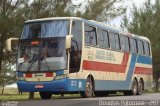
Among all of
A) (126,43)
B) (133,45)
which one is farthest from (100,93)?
(133,45)

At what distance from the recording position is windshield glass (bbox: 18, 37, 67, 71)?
71.2ft

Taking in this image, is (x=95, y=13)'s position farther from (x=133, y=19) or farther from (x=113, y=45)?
(x=133, y=19)

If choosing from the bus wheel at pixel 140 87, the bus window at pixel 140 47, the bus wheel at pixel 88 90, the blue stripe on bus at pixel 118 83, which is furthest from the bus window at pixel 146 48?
the bus wheel at pixel 88 90

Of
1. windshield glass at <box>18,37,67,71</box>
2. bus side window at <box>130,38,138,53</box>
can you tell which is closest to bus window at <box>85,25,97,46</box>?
windshield glass at <box>18,37,67,71</box>

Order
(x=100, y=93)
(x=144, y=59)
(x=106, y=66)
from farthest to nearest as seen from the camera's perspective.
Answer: (x=144, y=59), (x=100, y=93), (x=106, y=66)

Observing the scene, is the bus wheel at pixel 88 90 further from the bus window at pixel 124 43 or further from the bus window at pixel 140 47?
the bus window at pixel 140 47

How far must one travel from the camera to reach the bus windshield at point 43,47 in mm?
21734

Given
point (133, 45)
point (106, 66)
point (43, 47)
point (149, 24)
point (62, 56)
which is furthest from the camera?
point (149, 24)

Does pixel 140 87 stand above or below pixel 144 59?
below

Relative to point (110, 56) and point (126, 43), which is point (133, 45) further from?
point (110, 56)

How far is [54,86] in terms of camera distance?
2172cm

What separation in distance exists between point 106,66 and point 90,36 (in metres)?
2.79

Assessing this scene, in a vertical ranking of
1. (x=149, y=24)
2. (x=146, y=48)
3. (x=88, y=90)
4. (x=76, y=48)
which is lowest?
(x=88, y=90)

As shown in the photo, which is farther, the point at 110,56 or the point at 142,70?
the point at 142,70
